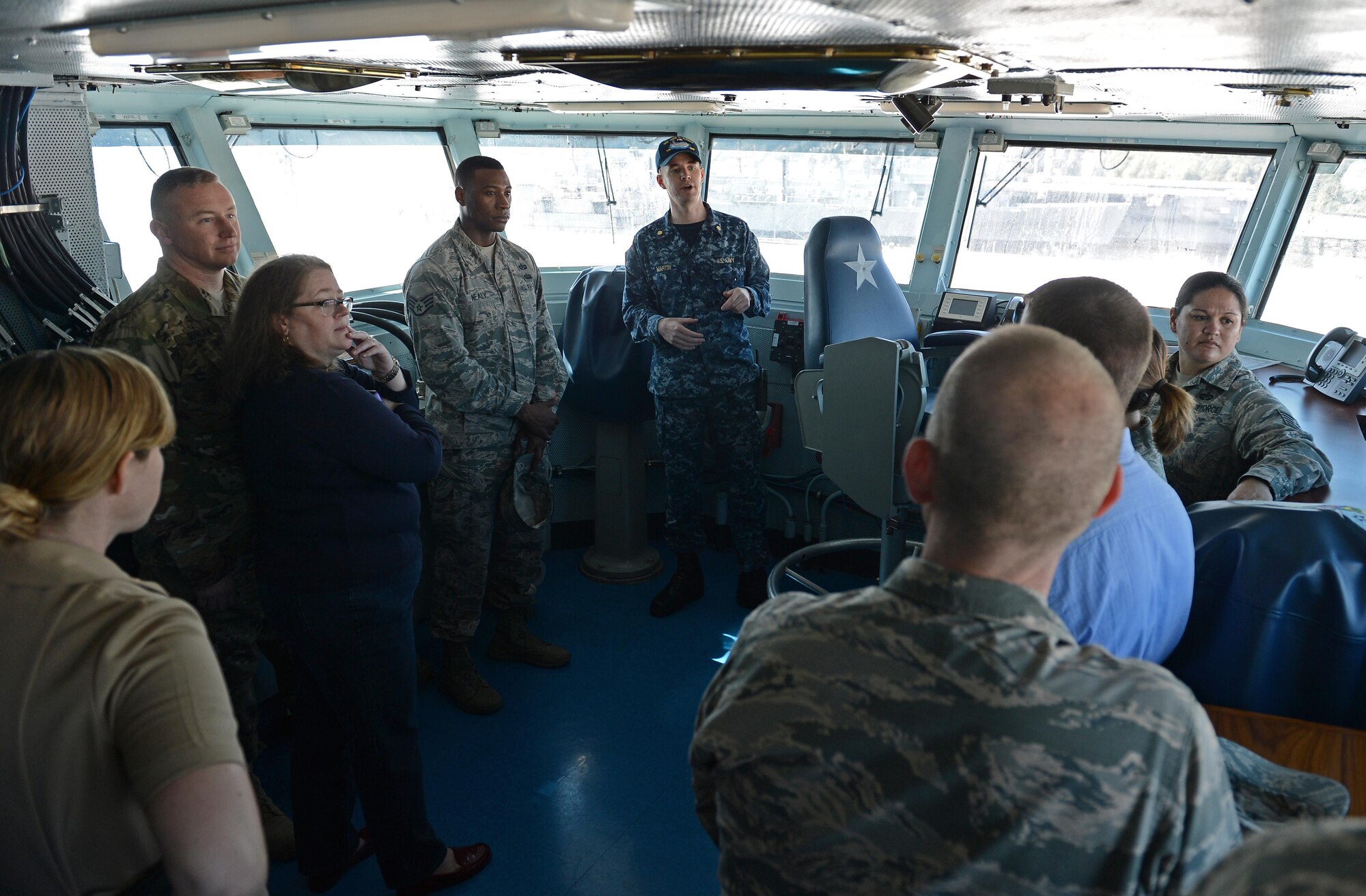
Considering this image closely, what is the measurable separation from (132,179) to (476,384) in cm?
174

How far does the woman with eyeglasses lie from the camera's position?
1.69 metres

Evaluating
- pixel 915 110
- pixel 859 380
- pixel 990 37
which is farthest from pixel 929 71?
pixel 859 380

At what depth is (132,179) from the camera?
10.8ft

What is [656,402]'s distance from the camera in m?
3.58

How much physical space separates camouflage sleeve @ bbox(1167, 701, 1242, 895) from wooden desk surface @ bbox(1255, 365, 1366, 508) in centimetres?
138

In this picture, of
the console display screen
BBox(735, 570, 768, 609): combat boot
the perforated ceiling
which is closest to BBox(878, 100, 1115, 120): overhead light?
the perforated ceiling

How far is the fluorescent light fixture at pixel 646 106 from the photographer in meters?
3.38

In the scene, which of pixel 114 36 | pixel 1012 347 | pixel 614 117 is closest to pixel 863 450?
pixel 1012 347

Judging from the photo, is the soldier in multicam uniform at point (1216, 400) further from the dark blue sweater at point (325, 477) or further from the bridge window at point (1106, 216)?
the dark blue sweater at point (325, 477)

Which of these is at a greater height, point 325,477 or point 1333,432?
point 325,477

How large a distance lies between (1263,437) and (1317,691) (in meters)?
0.92

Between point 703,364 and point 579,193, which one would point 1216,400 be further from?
point 579,193

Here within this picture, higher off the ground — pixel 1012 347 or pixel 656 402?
pixel 1012 347

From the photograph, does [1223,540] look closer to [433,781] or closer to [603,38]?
[603,38]
